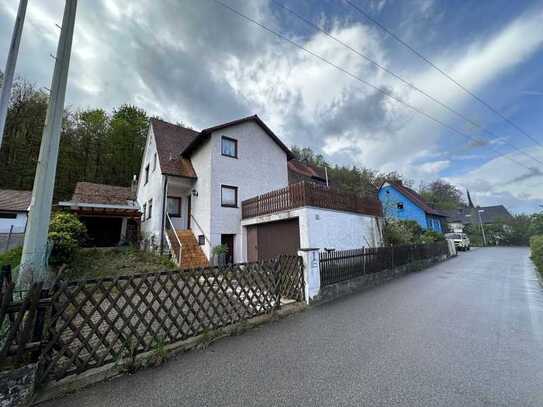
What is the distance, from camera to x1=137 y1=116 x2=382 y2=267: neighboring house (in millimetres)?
9453

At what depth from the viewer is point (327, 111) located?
13.9 metres

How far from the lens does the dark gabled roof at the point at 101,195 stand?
1455cm

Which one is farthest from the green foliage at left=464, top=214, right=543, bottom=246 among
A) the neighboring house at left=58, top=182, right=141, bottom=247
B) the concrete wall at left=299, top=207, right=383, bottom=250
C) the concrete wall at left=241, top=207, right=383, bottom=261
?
the neighboring house at left=58, top=182, right=141, bottom=247

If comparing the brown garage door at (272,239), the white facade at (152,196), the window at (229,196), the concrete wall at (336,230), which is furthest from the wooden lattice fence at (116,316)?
the white facade at (152,196)

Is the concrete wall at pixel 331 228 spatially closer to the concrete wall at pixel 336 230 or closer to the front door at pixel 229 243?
the concrete wall at pixel 336 230

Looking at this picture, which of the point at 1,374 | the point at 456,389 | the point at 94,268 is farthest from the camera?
the point at 94,268

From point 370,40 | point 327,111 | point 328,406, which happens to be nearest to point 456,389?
point 328,406

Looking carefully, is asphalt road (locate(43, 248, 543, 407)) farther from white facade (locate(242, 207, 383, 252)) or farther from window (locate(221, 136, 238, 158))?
window (locate(221, 136, 238, 158))

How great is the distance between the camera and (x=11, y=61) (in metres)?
4.27

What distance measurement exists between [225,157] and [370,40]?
7.97 meters

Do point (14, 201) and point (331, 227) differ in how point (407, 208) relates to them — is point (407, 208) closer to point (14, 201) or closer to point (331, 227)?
point (331, 227)

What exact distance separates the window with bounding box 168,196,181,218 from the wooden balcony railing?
469cm

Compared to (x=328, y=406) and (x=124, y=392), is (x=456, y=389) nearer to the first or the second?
(x=328, y=406)

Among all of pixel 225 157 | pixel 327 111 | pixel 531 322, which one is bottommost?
pixel 531 322
